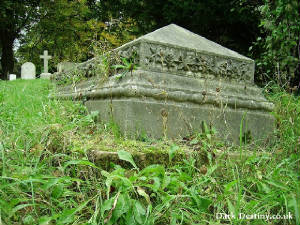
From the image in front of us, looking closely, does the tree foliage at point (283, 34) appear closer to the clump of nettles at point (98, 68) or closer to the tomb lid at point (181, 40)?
the tomb lid at point (181, 40)

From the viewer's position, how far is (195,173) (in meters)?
1.82

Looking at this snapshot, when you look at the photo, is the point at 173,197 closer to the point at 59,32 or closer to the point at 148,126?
the point at 148,126

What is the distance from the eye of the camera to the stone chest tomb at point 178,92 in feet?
7.80

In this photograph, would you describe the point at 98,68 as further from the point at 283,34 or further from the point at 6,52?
the point at 6,52

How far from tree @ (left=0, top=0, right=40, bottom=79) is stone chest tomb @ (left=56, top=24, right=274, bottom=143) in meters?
14.0

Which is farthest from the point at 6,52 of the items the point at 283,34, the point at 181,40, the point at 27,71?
the point at 181,40

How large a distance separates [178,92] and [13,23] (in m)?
15.7

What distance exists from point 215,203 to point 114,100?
4.37 ft

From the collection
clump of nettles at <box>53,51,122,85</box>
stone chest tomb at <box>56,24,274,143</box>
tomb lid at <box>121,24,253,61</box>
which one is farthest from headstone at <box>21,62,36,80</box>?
tomb lid at <box>121,24,253,61</box>

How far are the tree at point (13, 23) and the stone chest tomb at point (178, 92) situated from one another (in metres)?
14.0

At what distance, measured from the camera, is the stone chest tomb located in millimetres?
2379

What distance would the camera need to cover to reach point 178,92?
2.53 metres

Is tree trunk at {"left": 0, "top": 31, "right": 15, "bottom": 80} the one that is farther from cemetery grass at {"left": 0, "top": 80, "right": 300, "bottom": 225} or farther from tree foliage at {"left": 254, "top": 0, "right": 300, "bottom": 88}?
cemetery grass at {"left": 0, "top": 80, "right": 300, "bottom": 225}

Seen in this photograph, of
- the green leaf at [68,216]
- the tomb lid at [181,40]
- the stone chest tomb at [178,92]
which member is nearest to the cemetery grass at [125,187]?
the green leaf at [68,216]
